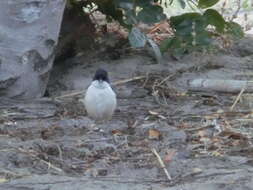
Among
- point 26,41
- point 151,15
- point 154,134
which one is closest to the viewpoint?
point 154,134

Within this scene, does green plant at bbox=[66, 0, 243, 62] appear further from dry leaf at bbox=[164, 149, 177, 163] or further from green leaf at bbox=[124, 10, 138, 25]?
dry leaf at bbox=[164, 149, 177, 163]

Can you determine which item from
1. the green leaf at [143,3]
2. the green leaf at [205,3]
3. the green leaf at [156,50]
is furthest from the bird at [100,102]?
the green leaf at [205,3]

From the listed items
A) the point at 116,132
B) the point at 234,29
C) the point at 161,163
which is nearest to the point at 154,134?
the point at 116,132

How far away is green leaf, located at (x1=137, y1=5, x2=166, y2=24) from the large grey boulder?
70cm

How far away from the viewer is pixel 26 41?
606 cm

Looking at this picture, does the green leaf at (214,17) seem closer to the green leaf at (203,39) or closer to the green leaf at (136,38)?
the green leaf at (203,39)

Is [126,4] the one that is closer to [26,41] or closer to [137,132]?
[26,41]

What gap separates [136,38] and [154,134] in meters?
1.53

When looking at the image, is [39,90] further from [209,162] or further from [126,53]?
[209,162]

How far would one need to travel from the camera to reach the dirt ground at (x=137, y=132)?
4.07 m

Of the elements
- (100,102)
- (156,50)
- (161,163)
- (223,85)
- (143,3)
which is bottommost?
(223,85)

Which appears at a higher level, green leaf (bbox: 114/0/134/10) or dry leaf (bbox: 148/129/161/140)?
green leaf (bbox: 114/0/134/10)

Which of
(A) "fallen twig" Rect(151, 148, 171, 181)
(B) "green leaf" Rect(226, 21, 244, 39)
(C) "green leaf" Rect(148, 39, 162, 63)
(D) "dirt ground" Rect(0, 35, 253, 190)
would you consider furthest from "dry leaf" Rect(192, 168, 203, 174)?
(B) "green leaf" Rect(226, 21, 244, 39)

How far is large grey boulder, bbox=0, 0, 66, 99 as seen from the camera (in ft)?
19.6
